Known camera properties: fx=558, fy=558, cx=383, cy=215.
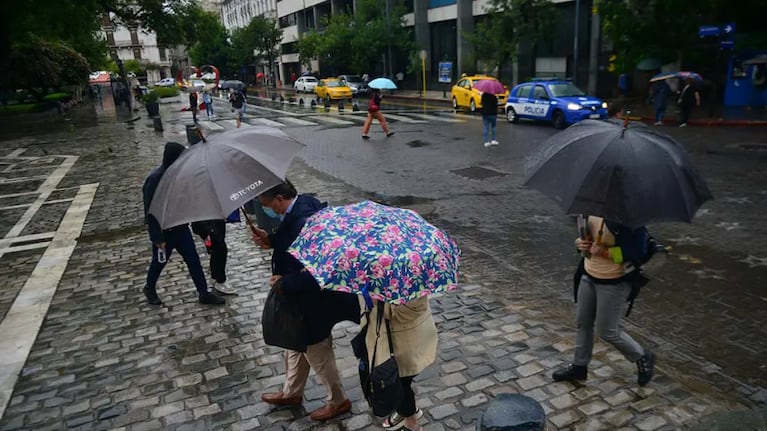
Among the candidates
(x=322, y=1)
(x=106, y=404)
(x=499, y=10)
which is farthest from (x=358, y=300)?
(x=322, y=1)

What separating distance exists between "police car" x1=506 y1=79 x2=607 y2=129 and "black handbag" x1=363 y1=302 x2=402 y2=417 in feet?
→ 52.7

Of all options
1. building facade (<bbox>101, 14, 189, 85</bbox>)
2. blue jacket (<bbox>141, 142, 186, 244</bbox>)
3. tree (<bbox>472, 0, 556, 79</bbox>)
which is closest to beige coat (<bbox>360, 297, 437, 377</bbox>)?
blue jacket (<bbox>141, 142, 186, 244</bbox>)

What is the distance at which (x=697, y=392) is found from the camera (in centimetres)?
404

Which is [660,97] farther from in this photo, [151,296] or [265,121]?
[151,296]

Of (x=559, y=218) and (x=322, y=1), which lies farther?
(x=322, y=1)

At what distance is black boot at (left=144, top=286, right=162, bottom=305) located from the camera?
6062mm

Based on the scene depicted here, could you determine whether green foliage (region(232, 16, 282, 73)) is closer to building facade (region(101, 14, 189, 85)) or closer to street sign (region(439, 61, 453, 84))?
street sign (region(439, 61, 453, 84))

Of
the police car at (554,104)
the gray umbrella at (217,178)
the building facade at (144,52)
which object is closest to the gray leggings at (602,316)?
the gray umbrella at (217,178)

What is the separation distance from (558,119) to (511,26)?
12388 mm

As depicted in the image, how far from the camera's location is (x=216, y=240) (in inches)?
229

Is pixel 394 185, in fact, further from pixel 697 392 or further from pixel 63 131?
pixel 63 131

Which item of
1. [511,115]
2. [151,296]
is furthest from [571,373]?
[511,115]

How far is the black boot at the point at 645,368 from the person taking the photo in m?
4.01

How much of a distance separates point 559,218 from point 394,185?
372 centimetres
